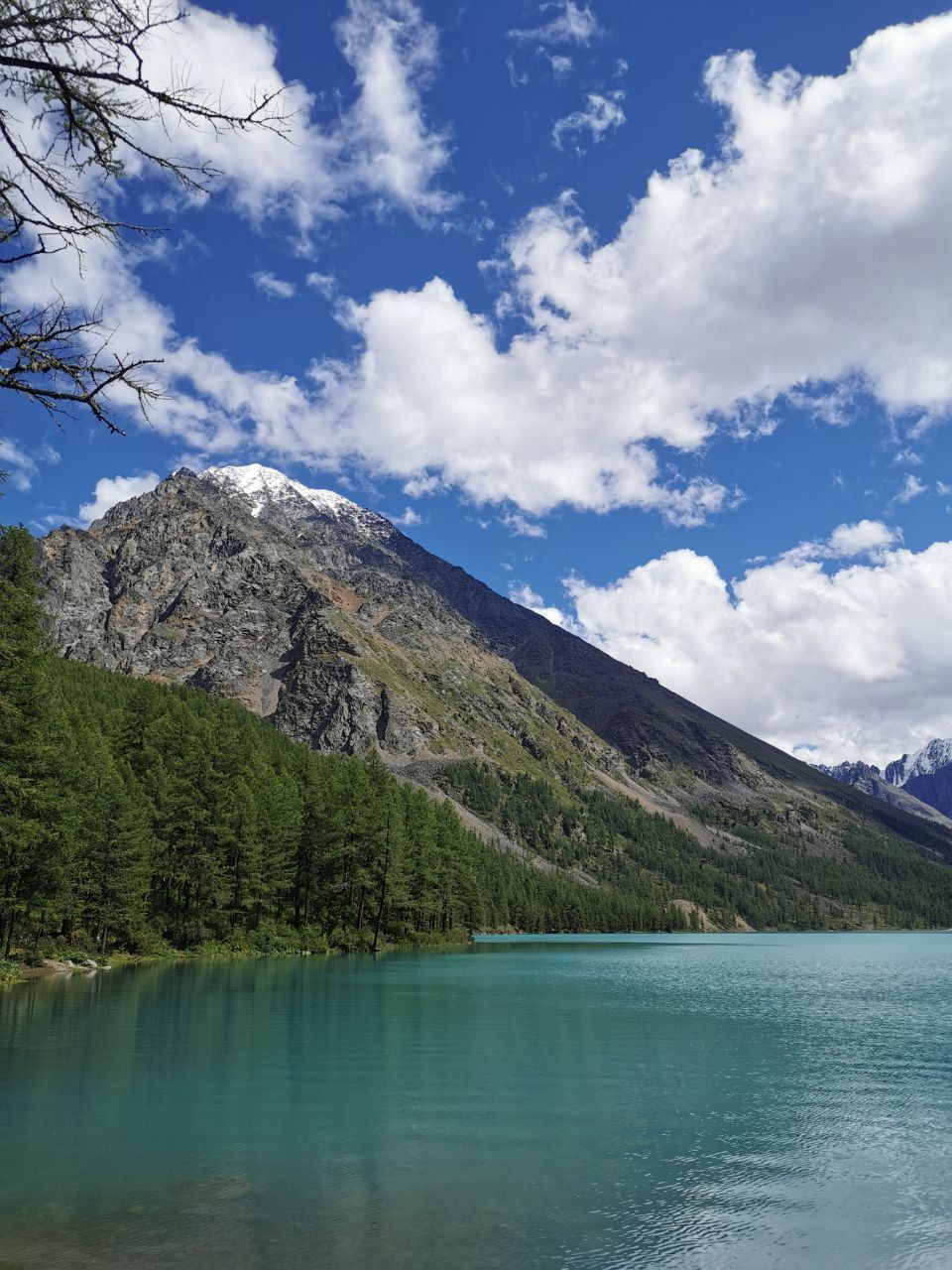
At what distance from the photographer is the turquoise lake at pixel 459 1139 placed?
41.4 feet

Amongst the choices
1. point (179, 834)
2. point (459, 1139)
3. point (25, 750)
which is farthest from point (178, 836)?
point (459, 1139)

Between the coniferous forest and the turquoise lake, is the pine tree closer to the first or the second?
the coniferous forest

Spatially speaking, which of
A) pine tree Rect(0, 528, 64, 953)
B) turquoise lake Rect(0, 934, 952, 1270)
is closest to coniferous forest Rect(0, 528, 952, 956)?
pine tree Rect(0, 528, 64, 953)

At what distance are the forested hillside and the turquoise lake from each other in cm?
1194

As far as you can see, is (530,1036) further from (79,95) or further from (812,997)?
(79,95)

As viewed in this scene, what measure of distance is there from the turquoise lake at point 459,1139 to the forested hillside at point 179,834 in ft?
39.2

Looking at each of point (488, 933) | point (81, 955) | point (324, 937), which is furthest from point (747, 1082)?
point (488, 933)

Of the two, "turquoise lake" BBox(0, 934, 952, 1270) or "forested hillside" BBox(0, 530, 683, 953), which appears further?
"forested hillside" BBox(0, 530, 683, 953)

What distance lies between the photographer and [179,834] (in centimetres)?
7025

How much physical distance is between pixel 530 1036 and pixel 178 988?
22.1m

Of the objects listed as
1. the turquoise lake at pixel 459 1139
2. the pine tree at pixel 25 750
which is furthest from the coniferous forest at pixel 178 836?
the turquoise lake at pixel 459 1139

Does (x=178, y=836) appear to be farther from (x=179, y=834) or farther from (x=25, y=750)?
(x=25, y=750)

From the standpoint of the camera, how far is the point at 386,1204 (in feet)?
46.1

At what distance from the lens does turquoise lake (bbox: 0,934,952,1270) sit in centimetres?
1263
